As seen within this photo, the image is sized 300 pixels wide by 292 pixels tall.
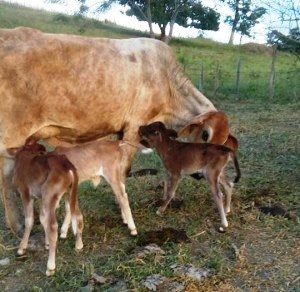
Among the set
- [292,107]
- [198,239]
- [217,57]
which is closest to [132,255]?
[198,239]

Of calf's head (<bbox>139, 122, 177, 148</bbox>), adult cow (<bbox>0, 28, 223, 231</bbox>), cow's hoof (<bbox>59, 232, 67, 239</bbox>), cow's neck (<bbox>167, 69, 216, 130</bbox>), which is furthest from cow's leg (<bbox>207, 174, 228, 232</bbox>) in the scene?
cow's hoof (<bbox>59, 232, 67, 239</bbox>)

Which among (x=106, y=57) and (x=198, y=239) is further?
(x=106, y=57)

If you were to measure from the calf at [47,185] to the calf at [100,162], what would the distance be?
38cm

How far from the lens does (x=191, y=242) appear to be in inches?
227

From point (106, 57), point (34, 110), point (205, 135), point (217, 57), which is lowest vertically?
point (217, 57)

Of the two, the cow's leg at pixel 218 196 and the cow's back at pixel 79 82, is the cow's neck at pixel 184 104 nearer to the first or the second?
the cow's back at pixel 79 82

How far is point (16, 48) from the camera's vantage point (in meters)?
5.91

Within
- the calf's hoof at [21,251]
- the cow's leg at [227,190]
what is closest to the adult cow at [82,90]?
the calf's hoof at [21,251]

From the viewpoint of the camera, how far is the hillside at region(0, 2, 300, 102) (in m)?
19.7

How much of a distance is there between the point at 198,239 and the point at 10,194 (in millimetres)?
2321

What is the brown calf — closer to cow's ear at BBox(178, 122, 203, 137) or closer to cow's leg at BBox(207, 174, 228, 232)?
cow's ear at BBox(178, 122, 203, 137)

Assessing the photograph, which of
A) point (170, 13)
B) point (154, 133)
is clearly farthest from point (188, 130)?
point (170, 13)

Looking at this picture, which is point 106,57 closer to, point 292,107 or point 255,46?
point 292,107

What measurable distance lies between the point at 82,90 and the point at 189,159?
61.2 inches
